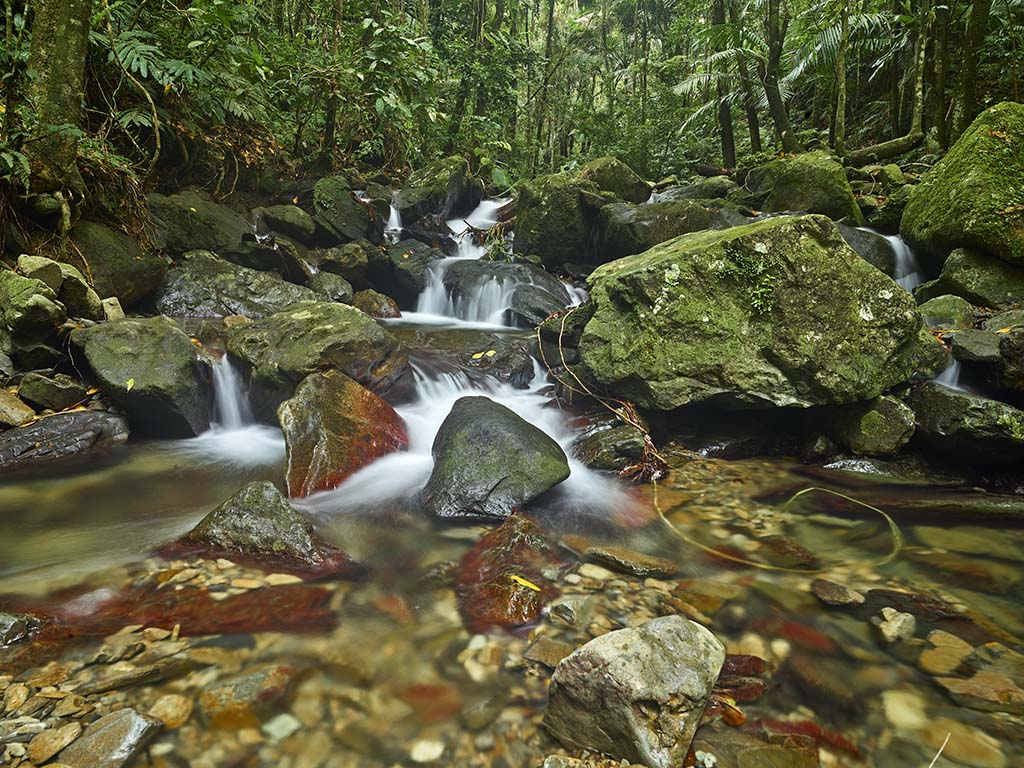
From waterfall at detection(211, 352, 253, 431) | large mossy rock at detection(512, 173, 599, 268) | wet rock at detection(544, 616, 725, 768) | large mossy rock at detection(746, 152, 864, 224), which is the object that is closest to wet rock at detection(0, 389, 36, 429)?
waterfall at detection(211, 352, 253, 431)

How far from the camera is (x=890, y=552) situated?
3.36 meters

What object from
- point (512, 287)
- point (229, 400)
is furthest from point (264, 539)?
point (512, 287)

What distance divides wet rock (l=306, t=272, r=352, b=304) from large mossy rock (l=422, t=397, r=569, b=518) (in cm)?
512

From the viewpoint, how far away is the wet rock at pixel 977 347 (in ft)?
15.0

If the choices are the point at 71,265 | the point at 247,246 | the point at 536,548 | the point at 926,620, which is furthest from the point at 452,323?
the point at 926,620

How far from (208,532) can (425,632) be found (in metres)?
1.51

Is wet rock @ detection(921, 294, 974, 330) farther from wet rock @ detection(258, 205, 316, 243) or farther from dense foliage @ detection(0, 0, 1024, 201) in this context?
wet rock @ detection(258, 205, 316, 243)

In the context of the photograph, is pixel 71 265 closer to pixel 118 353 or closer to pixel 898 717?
pixel 118 353

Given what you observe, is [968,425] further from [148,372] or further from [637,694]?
[148,372]

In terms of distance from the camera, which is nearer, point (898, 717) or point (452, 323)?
point (898, 717)

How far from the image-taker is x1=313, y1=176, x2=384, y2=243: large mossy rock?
998 centimetres

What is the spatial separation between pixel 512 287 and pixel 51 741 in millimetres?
7989

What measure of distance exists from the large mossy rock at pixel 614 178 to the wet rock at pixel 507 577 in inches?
362

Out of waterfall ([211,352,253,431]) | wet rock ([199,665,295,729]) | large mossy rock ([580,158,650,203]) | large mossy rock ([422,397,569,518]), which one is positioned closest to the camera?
wet rock ([199,665,295,729])
